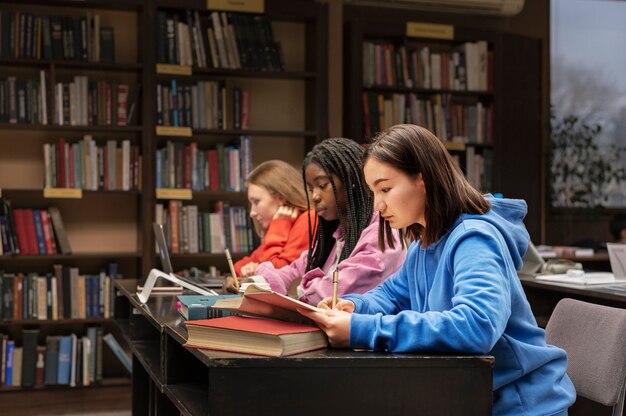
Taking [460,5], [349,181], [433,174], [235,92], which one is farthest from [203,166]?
[433,174]

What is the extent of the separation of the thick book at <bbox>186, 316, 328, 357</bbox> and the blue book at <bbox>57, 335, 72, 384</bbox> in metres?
3.36

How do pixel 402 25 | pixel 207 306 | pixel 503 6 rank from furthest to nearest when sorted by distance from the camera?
1. pixel 503 6
2. pixel 402 25
3. pixel 207 306

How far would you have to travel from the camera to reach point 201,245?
16.1ft

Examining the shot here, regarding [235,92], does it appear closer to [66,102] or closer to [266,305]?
[66,102]

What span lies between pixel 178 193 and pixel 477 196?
3287 mm

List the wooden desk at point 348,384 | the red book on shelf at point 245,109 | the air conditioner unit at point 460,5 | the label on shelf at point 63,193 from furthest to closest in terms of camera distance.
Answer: the air conditioner unit at point 460,5 < the red book on shelf at point 245,109 < the label on shelf at point 63,193 < the wooden desk at point 348,384

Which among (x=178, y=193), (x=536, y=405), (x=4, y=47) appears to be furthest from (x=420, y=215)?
(x=4, y=47)

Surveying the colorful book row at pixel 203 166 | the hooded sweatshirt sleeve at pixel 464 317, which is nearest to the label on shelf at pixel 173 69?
the colorful book row at pixel 203 166

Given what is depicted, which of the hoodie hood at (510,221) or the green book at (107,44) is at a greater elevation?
the green book at (107,44)

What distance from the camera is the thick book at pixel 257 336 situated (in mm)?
1424

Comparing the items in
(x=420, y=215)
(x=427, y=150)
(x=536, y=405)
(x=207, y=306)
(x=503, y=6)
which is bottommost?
(x=536, y=405)

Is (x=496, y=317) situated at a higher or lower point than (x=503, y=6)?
lower

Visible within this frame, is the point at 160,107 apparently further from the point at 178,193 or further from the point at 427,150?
the point at 427,150

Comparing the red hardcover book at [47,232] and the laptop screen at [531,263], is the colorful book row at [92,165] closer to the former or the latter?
the red hardcover book at [47,232]
